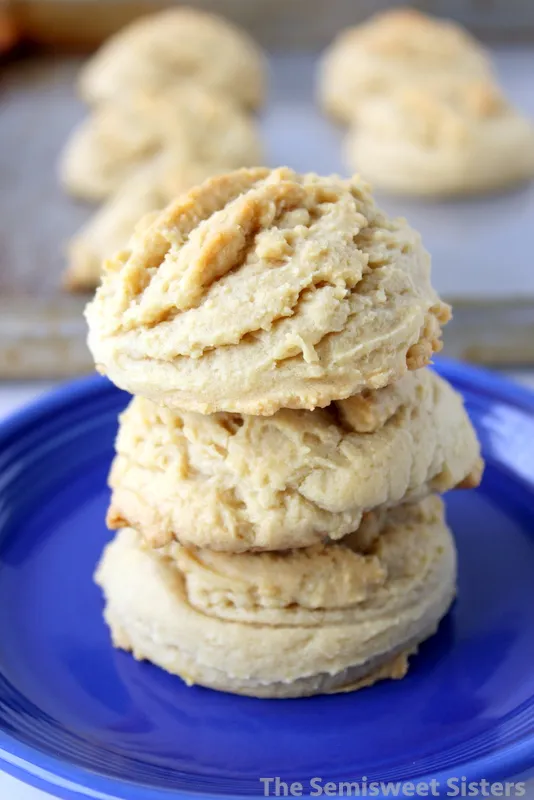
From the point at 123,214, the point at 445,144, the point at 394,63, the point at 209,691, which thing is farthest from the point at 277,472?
the point at 394,63

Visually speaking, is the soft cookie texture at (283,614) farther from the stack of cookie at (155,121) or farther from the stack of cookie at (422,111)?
the stack of cookie at (422,111)

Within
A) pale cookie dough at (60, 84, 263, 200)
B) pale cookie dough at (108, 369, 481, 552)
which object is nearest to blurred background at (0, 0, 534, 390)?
pale cookie dough at (60, 84, 263, 200)

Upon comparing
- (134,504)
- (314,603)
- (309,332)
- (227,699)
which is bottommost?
(227,699)

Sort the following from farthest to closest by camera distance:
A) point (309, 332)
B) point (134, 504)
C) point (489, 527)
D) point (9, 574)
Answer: point (489, 527) → point (9, 574) → point (134, 504) → point (309, 332)

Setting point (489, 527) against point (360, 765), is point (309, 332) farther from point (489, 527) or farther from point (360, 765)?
point (489, 527)

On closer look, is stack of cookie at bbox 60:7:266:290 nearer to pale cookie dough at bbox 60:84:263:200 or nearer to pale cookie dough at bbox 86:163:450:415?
pale cookie dough at bbox 60:84:263:200

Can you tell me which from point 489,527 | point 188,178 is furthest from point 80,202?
point 489,527
